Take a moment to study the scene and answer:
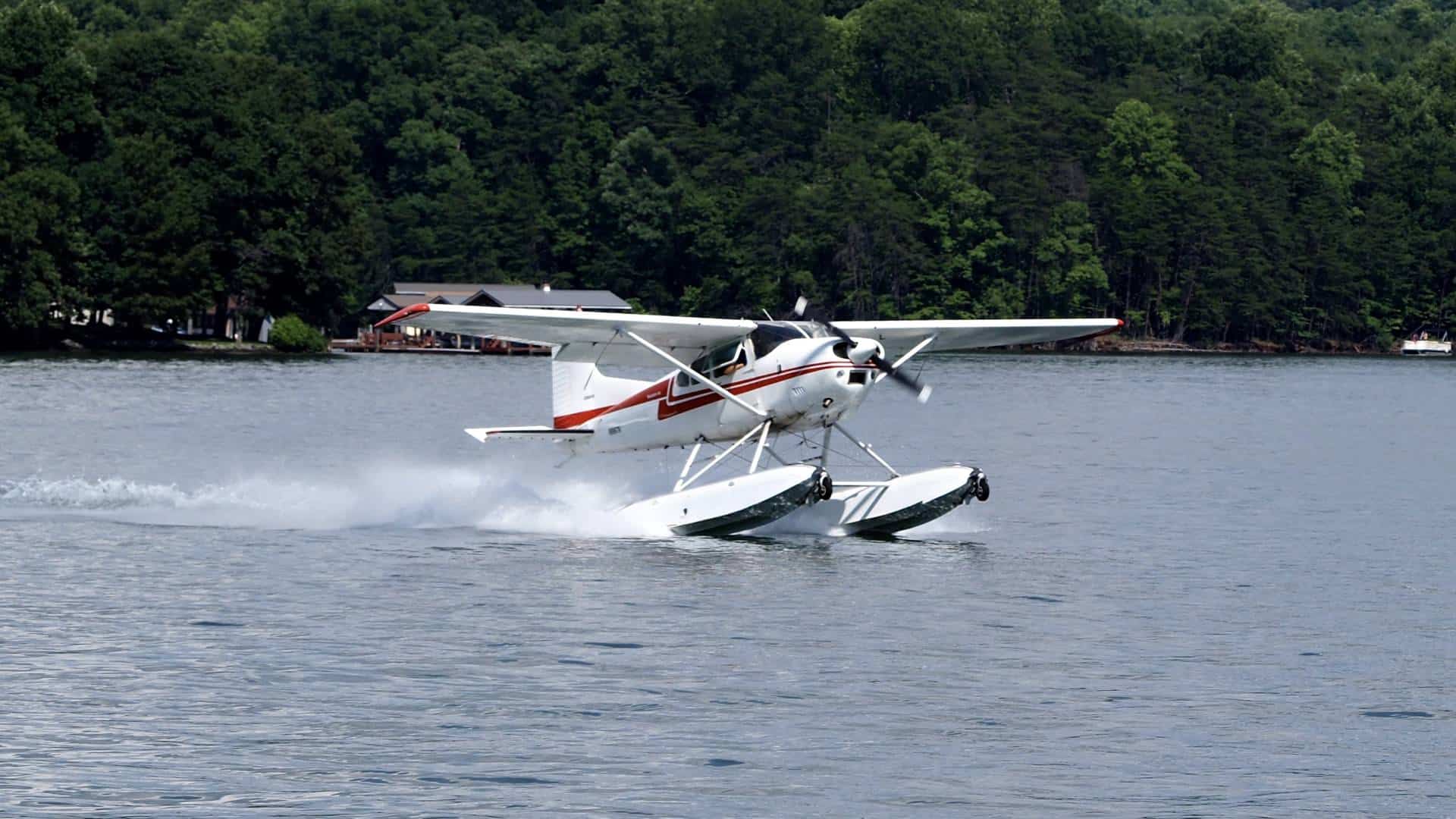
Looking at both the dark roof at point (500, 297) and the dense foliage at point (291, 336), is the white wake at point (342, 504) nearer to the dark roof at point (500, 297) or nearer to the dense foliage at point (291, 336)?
the dense foliage at point (291, 336)

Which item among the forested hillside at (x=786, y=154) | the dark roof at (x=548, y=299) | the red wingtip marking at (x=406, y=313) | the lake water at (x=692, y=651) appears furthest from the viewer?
the dark roof at (x=548, y=299)

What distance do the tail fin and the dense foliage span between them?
217 feet

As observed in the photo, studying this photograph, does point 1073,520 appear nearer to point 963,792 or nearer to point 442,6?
point 963,792

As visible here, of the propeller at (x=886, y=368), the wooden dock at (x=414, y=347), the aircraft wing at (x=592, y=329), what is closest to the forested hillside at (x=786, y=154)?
the wooden dock at (x=414, y=347)

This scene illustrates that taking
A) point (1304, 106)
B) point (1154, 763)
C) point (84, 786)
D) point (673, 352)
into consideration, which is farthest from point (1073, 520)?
point (1304, 106)

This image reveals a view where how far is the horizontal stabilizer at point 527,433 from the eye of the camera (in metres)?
22.8

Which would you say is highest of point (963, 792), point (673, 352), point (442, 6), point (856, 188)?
point (442, 6)

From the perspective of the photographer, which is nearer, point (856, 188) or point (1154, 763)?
point (1154, 763)

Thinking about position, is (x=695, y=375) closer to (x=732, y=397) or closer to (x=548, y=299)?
(x=732, y=397)

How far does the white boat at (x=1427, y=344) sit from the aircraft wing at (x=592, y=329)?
10053cm

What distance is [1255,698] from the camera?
1397cm

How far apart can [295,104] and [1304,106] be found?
232ft

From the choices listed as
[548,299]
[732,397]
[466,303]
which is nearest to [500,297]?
[548,299]

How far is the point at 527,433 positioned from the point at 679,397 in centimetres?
195
